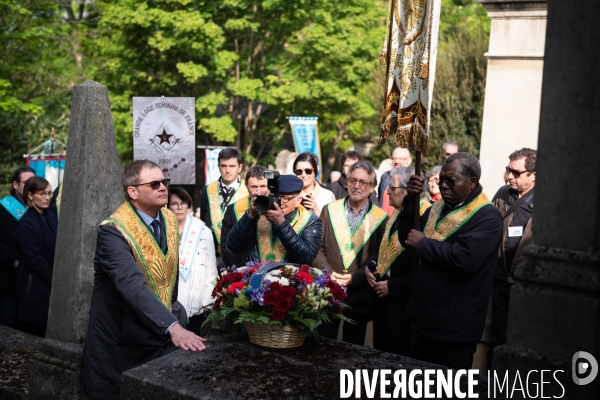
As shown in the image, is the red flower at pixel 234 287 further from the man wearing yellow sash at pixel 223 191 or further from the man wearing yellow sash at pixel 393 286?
the man wearing yellow sash at pixel 223 191

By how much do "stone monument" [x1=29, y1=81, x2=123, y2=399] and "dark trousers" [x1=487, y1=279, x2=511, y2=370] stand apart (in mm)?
3312

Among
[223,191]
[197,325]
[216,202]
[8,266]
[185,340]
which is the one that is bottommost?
[197,325]

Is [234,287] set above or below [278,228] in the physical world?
below

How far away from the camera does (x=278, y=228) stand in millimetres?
5473

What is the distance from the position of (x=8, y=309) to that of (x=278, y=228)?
409cm

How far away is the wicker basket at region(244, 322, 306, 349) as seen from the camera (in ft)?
13.6

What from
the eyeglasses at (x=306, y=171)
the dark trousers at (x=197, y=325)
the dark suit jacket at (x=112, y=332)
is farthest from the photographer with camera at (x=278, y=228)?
the eyeglasses at (x=306, y=171)

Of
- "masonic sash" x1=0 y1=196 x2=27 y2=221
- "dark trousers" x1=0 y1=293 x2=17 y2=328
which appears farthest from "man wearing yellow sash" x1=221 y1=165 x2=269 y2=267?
"masonic sash" x1=0 y1=196 x2=27 y2=221

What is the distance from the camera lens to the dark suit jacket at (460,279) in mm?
5016

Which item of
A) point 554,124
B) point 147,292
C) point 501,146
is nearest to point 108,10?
point 501,146

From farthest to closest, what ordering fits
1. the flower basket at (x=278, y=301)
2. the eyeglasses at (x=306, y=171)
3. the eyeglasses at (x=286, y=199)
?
the eyeglasses at (x=306, y=171) < the eyeglasses at (x=286, y=199) < the flower basket at (x=278, y=301)

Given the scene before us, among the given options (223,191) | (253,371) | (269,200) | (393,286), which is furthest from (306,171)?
(253,371)

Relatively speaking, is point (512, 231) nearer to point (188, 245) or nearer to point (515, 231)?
point (515, 231)

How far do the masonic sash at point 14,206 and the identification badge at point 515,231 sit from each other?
5369 mm
